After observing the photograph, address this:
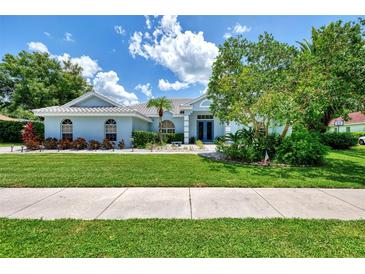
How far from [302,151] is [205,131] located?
1362 centimetres

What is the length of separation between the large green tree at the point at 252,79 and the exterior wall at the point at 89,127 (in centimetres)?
888

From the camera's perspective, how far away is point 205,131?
73.9 ft

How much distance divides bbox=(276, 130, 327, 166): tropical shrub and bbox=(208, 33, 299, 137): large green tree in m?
1.01

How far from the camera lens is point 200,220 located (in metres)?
3.75

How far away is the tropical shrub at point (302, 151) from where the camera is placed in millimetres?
9430

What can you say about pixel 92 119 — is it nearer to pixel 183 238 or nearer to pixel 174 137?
pixel 174 137

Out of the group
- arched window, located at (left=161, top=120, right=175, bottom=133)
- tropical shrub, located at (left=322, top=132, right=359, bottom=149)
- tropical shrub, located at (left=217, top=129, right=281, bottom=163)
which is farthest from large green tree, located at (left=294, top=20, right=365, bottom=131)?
arched window, located at (left=161, top=120, right=175, bottom=133)

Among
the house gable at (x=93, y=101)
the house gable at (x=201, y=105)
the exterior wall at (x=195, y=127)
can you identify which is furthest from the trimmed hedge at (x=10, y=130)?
the house gable at (x=201, y=105)

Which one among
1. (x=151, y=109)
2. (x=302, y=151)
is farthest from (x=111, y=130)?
(x=302, y=151)

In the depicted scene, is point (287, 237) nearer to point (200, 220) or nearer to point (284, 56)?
point (200, 220)

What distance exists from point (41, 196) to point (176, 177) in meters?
4.07

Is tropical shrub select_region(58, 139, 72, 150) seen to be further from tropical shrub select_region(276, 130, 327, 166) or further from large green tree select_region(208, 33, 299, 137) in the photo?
tropical shrub select_region(276, 130, 327, 166)
